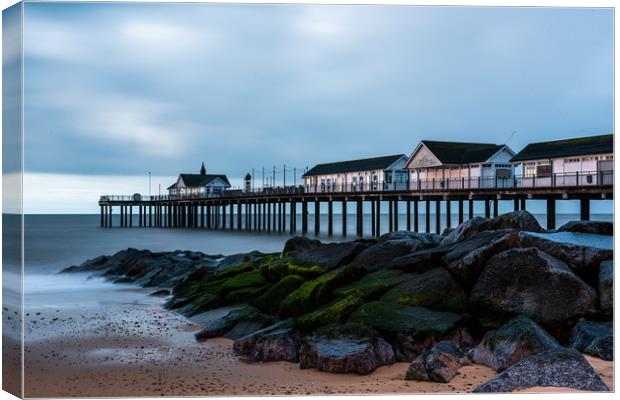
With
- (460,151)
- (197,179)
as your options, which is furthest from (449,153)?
(197,179)

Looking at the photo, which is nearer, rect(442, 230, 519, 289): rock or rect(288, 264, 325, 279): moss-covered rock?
rect(442, 230, 519, 289): rock

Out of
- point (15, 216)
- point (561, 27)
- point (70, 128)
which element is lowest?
point (15, 216)

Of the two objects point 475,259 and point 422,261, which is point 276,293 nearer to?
point 422,261

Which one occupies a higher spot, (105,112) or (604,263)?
(105,112)

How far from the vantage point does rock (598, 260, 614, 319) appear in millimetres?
8789

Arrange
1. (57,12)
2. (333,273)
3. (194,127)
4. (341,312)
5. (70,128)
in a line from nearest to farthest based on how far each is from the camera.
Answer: (57,12), (341,312), (333,273), (70,128), (194,127)

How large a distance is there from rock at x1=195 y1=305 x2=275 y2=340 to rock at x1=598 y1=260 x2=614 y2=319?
446cm

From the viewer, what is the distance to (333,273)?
36.3ft

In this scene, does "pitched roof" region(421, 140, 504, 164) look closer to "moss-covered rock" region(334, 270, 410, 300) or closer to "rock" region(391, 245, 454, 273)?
"rock" region(391, 245, 454, 273)

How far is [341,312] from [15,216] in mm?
4266

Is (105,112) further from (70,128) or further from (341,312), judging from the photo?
(341,312)

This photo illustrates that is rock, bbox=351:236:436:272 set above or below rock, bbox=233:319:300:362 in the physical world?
above

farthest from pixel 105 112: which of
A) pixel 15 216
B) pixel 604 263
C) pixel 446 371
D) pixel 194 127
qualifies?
pixel 604 263

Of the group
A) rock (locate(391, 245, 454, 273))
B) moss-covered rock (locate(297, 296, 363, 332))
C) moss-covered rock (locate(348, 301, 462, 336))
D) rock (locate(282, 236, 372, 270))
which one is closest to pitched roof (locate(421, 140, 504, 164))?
rock (locate(282, 236, 372, 270))
